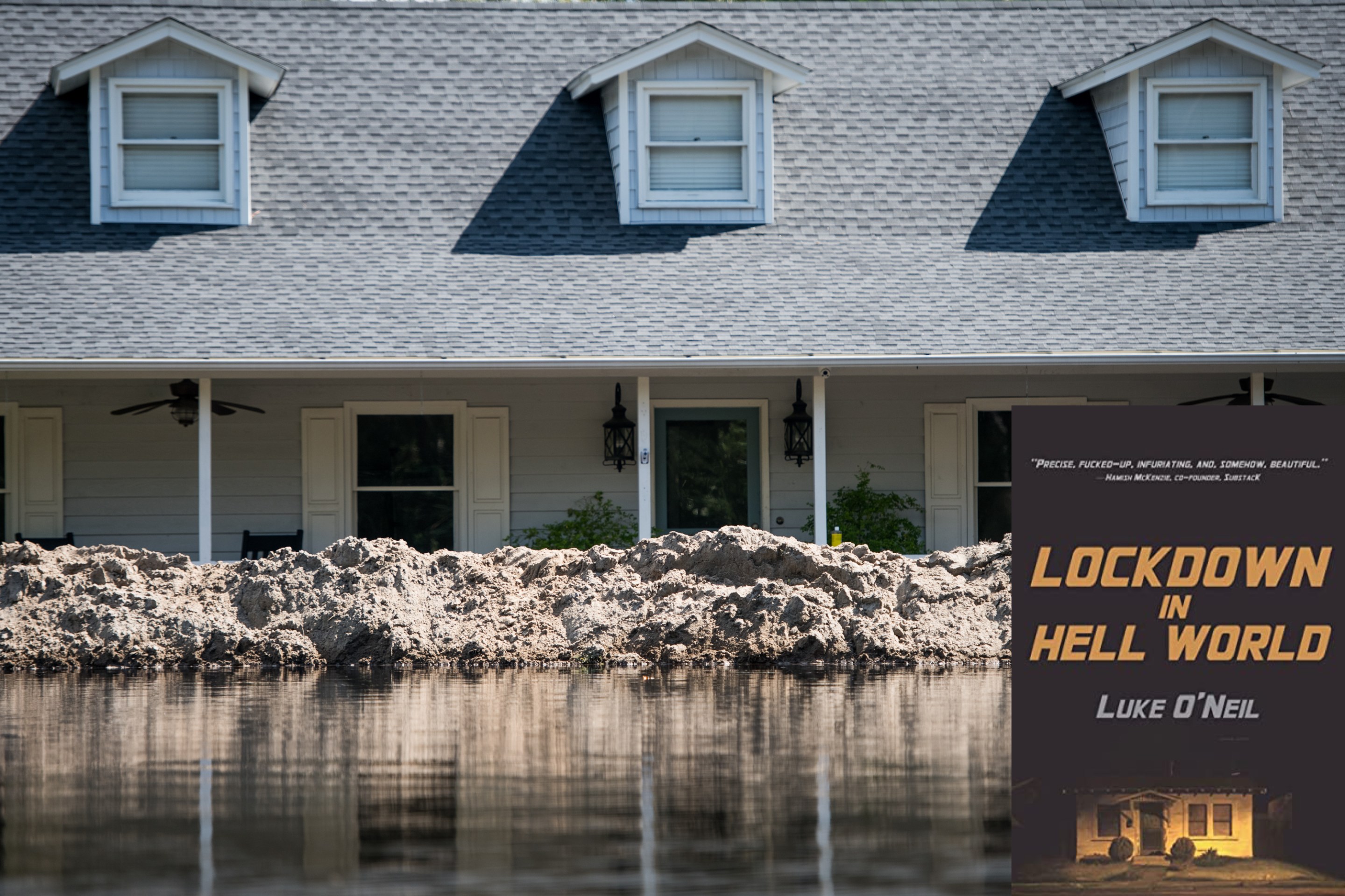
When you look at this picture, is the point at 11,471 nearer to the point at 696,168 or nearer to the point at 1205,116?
the point at 696,168

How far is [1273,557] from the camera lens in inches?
214

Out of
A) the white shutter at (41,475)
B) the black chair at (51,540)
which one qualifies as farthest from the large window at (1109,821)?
the white shutter at (41,475)

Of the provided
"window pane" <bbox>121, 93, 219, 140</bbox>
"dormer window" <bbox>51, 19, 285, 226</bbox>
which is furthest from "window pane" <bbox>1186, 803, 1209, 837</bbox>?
"window pane" <bbox>121, 93, 219, 140</bbox>

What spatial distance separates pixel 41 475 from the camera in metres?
18.2

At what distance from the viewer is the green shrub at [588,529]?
1802 cm

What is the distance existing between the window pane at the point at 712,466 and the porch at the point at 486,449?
28mm

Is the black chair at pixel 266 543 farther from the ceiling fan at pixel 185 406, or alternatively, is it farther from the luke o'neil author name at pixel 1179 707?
the luke o'neil author name at pixel 1179 707

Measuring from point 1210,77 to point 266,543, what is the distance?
12.3 meters

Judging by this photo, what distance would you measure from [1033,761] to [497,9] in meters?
17.8

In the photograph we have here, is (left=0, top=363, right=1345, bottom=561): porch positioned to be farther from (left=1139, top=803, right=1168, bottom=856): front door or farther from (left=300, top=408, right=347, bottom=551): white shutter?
(left=1139, top=803, right=1168, bottom=856): front door

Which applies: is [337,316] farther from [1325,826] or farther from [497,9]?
[1325,826]

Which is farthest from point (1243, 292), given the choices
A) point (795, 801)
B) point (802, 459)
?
point (795, 801)

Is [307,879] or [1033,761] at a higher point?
[1033,761]

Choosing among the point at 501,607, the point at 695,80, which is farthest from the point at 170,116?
the point at 501,607
